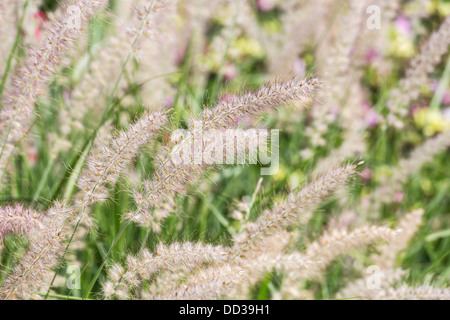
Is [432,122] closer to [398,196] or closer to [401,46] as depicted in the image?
[401,46]

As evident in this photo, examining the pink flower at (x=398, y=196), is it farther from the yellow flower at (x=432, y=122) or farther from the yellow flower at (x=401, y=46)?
the yellow flower at (x=401, y=46)

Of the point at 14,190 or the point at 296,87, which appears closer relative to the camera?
the point at 296,87

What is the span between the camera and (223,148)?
0.86 m

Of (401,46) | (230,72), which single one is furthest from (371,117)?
(230,72)

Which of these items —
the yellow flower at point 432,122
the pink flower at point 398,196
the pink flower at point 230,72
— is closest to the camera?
the pink flower at point 398,196

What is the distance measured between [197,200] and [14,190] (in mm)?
554

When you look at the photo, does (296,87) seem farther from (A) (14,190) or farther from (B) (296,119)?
(B) (296,119)

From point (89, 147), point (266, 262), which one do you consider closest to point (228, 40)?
point (89, 147)

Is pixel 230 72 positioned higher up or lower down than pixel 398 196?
higher up

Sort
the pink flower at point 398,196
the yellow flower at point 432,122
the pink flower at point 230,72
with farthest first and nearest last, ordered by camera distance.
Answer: the yellow flower at point 432,122 < the pink flower at point 230,72 < the pink flower at point 398,196

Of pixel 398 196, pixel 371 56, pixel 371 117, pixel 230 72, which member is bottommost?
pixel 398 196

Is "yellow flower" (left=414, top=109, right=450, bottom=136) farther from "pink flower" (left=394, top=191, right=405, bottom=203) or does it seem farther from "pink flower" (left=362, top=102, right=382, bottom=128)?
"pink flower" (left=394, top=191, right=405, bottom=203)

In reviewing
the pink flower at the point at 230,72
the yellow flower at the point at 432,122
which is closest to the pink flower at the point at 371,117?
the yellow flower at the point at 432,122

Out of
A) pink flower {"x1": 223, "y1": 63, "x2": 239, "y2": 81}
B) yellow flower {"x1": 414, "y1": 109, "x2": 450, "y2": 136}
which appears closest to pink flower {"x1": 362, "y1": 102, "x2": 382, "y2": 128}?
yellow flower {"x1": 414, "y1": 109, "x2": 450, "y2": 136}
